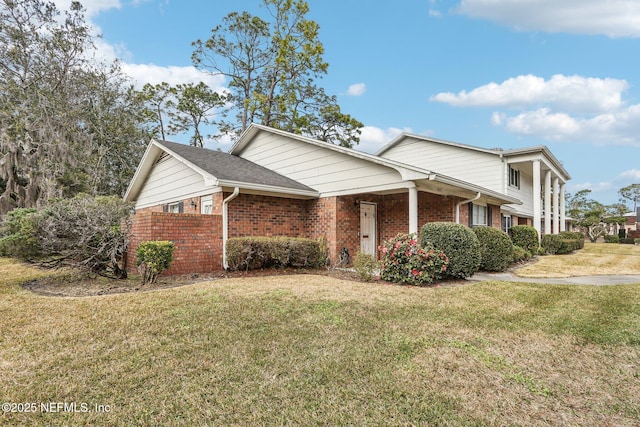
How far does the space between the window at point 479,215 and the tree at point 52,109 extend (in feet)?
68.6

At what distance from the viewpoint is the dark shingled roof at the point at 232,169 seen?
31.3 feet

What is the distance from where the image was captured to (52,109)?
1956 cm

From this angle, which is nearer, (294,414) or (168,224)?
(294,414)

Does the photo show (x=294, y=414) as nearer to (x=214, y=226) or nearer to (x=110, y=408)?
(x=110, y=408)

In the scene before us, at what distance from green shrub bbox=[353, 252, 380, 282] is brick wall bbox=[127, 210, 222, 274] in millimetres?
3900

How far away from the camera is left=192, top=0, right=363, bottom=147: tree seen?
23.6 m

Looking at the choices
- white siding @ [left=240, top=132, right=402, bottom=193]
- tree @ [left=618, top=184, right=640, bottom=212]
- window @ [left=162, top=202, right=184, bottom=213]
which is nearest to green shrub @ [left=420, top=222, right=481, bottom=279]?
white siding @ [left=240, top=132, right=402, bottom=193]

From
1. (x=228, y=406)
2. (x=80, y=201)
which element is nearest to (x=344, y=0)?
(x=80, y=201)

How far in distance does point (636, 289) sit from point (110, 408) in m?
8.99

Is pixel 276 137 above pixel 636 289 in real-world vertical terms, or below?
above

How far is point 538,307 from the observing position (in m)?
5.21

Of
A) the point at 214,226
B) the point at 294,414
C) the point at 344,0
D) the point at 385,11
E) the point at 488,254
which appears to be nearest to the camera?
the point at 294,414

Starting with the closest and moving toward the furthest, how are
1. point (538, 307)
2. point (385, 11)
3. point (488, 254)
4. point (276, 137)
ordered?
point (538, 307) → point (488, 254) → point (276, 137) → point (385, 11)

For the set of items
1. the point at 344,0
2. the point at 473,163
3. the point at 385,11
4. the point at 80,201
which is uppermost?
the point at 344,0
